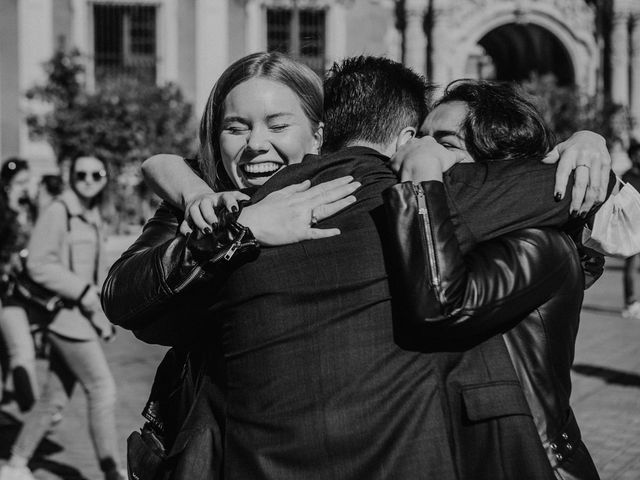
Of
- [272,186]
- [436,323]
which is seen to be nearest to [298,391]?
[436,323]

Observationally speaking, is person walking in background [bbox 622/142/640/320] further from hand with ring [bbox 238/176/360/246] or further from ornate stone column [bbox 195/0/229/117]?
ornate stone column [bbox 195/0/229/117]

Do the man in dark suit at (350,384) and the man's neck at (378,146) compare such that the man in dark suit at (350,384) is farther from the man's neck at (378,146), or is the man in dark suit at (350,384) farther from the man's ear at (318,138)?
the man's ear at (318,138)

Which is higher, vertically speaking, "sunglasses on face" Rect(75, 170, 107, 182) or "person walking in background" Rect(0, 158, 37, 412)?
"sunglasses on face" Rect(75, 170, 107, 182)

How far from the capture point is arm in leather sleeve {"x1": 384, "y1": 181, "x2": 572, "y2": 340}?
1.95 meters

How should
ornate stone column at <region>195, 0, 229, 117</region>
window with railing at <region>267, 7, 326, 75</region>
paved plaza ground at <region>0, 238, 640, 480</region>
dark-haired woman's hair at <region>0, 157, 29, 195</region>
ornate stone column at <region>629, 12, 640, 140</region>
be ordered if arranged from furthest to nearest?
ornate stone column at <region>629, 12, 640, 140</region>
window with railing at <region>267, 7, 326, 75</region>
ornate stone column at <region>195, 0, 229, 117</region>
dark-haired woman's hair at <region>0, 157, 29, 195</region>
paved plaza ground at <region>0, 238, 640, 480</region>

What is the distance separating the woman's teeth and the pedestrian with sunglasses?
3093 millimetres

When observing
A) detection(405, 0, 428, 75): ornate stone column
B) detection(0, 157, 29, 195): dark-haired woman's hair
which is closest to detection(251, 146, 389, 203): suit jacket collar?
detection(0, 157, 29, 195): dark-haired woman's hair

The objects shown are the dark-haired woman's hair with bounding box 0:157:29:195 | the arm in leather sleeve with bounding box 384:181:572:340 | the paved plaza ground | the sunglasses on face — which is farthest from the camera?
the dark-haired woman's hair with bounding box 0:157:29:195

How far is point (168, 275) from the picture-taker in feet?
6.92

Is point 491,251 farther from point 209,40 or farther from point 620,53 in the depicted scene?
point 620,53

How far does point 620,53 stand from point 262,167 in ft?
88.1

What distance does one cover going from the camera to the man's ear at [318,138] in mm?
2387

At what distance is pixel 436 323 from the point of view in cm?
197

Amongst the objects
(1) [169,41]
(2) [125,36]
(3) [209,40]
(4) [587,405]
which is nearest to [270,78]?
(4) [587,405]
